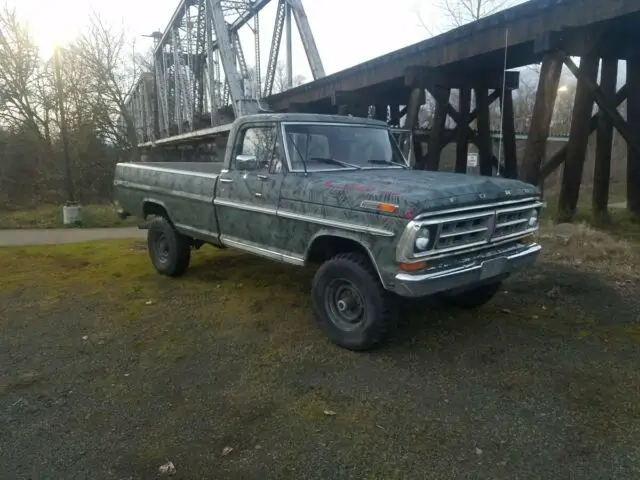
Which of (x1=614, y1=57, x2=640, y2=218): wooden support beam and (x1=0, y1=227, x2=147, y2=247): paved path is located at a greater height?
(x1=614, y1=57, x2=640, y2=218): wooden support beam

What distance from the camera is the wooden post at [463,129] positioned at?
11.0 metres

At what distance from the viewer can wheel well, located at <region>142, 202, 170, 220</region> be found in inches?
252

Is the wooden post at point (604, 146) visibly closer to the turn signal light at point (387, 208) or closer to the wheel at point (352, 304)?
the wheel at point (352, 304)

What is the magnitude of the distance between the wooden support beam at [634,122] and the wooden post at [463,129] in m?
3.27

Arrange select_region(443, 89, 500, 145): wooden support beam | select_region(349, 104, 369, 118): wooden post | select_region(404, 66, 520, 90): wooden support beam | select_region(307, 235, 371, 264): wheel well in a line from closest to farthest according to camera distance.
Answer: select_region(307, 235, 371, 264): wheel well → select_region(404, 66, 520, 90): wooden support beam → select_region(443, 89, 500, 145): wooden support beam → select_region(349, 104, 369, 118): wooden post

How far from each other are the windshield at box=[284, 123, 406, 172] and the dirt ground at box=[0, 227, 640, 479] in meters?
1.50

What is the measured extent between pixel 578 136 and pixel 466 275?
5556mm

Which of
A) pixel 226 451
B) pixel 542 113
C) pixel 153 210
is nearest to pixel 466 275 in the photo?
pixel 226 451

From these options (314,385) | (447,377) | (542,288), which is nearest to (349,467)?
(314,385)

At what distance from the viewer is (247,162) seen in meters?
4.63

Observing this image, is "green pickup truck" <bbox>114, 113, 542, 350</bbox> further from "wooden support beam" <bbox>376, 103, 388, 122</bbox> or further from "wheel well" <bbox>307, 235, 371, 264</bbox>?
"wooden support beam" <bbox>376, 103, 388, 122</bbox>

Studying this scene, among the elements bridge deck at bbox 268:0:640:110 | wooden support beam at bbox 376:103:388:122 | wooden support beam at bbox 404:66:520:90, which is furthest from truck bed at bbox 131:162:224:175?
wooden support beam at bbox 376:103:388:122

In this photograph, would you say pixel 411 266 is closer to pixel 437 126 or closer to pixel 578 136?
pixel 578 136

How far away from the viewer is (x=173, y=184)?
5.97 metres
